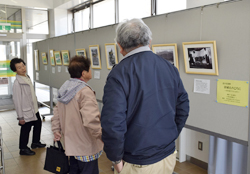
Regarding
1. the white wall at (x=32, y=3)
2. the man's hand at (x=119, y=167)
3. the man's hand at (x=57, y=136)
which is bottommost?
the man's hand at (x=57, y=136)

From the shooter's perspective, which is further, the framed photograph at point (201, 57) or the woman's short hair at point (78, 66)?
the framed photograph at point (201, 57)

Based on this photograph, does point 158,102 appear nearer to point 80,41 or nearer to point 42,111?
point 80,41

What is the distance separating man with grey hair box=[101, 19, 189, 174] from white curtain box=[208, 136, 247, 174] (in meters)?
1.91

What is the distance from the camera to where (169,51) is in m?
3.11

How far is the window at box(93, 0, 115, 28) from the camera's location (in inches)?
248

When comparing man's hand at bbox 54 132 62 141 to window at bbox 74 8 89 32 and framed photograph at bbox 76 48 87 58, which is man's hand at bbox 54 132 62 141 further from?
window at bbox 74 8 89 32

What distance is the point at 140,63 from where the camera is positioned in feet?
4.99

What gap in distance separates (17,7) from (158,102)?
28.0 feet

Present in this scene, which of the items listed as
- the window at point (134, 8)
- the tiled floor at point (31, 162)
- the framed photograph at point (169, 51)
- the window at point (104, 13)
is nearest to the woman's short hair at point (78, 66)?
the framed photograph at point (169, 51)

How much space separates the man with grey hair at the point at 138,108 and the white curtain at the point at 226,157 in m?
1.91

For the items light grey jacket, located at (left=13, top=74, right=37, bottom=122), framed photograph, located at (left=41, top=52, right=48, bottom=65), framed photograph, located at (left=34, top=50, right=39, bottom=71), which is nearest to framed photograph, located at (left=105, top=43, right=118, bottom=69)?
light grey jacket, located at (left=13, top=74, right=37, bottom=122)

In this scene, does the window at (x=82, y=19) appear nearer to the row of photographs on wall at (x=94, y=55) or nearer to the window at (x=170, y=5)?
the row of photographs on wall at (x=94, y=55)

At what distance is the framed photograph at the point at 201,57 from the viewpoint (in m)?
2.62

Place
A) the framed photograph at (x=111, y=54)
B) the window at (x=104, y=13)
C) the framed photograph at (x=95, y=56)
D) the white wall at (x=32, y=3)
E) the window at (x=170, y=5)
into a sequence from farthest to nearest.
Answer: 1. the white wall at (x=32, y=3)
2. the window at (x=104, y=13)
3. the framed photograph at (x=95, y=56)
4. the window at (x=170, y=5)
5. the framed photograph at (x=111, y=54)
